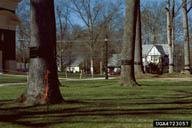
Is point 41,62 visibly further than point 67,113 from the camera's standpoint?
Yes

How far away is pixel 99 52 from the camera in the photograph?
63.7m

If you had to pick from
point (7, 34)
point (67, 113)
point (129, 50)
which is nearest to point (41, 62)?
point (67, 113)

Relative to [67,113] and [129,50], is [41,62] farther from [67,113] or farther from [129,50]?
[129,50]

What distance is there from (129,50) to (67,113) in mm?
10095

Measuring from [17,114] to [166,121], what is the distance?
323cm

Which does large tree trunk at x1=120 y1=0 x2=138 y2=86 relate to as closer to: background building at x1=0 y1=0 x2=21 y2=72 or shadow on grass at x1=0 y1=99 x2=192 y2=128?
shadow on grass at x1=0 y1=99 x2=192 y2=128

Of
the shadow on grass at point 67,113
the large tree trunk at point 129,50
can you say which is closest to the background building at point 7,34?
the large tree trunk at point 129,50

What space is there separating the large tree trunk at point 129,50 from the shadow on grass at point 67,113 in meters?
8.31

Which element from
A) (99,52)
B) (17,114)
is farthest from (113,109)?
(99,52)

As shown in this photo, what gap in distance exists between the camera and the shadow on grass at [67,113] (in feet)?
19.8

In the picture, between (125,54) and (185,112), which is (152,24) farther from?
(185,112)

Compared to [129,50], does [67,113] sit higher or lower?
lower

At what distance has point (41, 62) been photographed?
8531 millimetres

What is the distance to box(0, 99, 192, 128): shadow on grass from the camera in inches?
237
